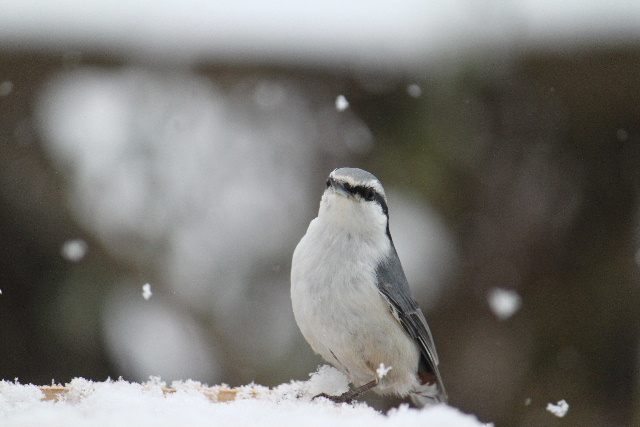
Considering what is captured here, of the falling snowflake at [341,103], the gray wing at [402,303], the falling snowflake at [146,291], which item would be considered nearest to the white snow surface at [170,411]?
the gray wing at [402,303]

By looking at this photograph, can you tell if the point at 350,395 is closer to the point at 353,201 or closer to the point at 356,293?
the point at 356,293

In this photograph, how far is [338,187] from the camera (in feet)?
6.61

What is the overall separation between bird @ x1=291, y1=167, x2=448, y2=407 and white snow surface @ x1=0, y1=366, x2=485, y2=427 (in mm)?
363

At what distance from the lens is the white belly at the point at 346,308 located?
6.52ft

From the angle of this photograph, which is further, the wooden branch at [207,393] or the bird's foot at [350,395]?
the bird's foot at [350,395]

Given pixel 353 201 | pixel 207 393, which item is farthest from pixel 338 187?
pixel 207 393

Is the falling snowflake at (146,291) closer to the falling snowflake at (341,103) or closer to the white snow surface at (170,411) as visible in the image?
the falling snowflake at (341,103)

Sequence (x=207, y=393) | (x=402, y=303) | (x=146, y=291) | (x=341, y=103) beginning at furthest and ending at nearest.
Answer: (x=341, y=103)
(x=146, y=291)
(x=402, y=303)
(x=207, y=393)

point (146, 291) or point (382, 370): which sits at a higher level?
point (146, 291)

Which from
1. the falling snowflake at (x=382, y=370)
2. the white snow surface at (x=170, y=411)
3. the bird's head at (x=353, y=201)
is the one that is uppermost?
the bird's head at (x=353, y=201)

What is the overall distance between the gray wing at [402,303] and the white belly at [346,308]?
24 mm

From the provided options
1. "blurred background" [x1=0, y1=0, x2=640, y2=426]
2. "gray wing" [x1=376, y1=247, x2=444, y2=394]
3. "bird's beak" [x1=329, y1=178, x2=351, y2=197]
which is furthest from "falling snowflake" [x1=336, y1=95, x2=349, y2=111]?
"bird's beak" [x1=329, y1=178, x2=351, y2=197]

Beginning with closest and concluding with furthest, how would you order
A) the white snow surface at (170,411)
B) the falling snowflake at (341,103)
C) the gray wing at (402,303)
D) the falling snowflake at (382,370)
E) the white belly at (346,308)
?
the white snow surface at (170,411)
the falling snowflake at (382,370)
the white belly at (346,308)
the gray wing at (402,303)
the falling snowflake at (341,103)

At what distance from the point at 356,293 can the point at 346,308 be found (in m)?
0.06
